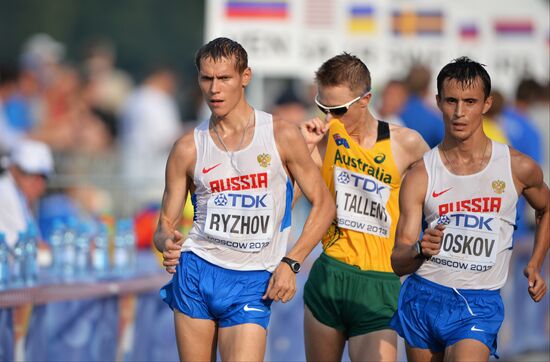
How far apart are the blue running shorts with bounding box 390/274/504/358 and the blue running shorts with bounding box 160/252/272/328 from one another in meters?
0.84

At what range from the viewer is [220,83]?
7160 mm

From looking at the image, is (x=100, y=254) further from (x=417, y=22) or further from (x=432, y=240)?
(x=417, y=22)

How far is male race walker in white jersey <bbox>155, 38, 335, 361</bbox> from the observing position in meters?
7.18

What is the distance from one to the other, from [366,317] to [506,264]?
113cm

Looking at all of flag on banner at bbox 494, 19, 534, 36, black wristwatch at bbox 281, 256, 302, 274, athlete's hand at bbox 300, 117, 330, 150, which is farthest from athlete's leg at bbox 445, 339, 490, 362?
flag on banner at bbox 494, 19, 534, 36

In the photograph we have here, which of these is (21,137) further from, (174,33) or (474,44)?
(174,33)

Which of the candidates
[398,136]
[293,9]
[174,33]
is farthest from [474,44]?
[174,33]

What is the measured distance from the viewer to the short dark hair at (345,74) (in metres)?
7.92

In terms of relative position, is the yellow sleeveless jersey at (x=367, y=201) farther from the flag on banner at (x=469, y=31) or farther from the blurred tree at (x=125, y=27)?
the blurred tree at (x=125, y=27)

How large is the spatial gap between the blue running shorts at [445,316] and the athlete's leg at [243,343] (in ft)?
2.71

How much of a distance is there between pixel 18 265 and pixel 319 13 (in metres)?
6.25

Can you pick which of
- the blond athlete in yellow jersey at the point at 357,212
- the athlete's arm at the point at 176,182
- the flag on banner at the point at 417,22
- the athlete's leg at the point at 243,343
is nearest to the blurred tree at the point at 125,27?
the flag on banner at the point at 417,22

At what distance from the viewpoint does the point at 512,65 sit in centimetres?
1784

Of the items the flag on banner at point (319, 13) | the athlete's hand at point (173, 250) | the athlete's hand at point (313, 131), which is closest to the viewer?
the athlete's hand at point (173, 250)
